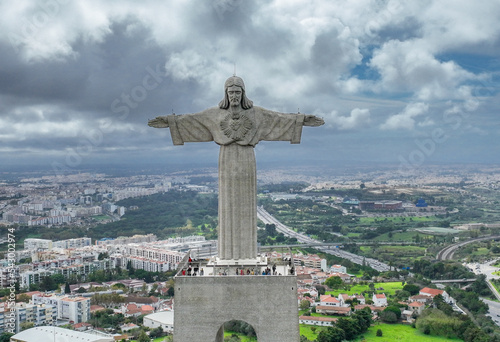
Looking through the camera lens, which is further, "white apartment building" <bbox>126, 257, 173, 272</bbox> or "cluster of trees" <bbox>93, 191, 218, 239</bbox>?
"cluster of trees" <bbox>93, 191, 218, 239</bbox>

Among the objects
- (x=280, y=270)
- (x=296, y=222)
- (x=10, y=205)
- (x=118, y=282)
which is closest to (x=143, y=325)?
(x=118, y=282)

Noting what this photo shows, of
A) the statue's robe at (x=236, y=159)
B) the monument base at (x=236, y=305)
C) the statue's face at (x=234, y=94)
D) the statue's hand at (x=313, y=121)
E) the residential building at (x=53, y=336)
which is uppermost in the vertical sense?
the statue's face at (x=234, y=94)

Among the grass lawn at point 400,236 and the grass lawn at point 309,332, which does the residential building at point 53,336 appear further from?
the grass lawn at point 400,236

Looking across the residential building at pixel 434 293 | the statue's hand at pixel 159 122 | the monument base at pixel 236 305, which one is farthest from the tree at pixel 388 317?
the statue's hand at pixel 159 122

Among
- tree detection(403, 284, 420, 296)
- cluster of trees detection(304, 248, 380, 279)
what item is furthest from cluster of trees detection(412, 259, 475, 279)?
tree detection(403, 284, 420, 296)

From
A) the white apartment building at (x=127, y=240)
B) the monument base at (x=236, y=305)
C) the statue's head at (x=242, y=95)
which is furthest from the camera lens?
the white apartment building at (x=127, y=240)

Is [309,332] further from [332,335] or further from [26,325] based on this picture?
[26,325]

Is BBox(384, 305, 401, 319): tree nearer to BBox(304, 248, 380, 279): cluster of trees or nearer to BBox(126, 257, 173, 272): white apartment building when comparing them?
BBox(304, 248, 380, 279): cluster of trees

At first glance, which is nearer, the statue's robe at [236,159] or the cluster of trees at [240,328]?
the statue's robe at [236,159]

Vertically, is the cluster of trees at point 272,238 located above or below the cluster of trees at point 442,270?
above
